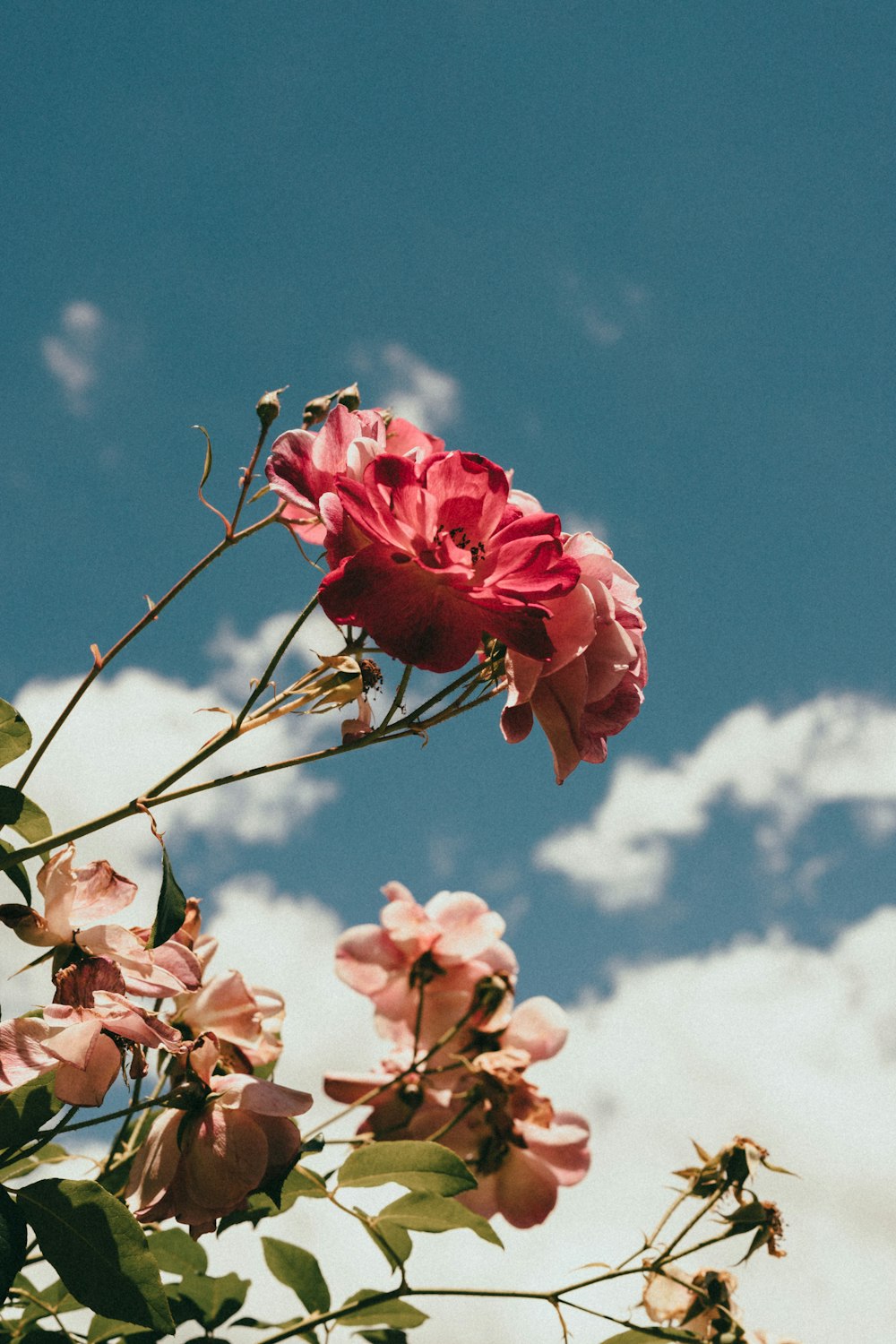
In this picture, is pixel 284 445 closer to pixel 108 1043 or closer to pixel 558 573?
pixel 558 573

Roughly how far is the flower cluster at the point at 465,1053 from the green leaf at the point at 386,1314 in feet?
0.87

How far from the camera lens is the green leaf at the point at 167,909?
3.84ft

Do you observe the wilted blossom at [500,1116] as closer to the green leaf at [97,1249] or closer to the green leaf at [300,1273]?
the green leaf at [300,1273]

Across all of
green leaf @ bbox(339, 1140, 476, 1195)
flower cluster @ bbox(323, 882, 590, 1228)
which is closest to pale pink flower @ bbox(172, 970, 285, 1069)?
green leaf @ bbox(339, 1140, 476, 1195)

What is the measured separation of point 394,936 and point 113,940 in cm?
108

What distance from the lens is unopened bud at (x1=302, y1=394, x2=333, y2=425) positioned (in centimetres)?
142

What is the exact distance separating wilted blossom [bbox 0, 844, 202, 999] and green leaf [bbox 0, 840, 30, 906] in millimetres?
20

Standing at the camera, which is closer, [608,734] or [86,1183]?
[86,1183]

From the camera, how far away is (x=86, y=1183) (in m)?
1.15

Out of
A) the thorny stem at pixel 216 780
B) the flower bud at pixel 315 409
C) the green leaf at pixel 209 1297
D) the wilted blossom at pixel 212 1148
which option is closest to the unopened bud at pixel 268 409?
the flower bud at pixel 315 409

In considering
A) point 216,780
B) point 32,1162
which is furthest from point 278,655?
point 32,1162

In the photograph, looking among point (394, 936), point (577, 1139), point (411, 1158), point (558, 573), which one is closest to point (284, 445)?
point (558, 573)

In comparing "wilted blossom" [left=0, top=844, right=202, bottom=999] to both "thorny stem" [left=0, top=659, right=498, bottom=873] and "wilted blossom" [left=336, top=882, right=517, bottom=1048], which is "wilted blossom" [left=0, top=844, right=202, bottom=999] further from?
"wilted blossom" [left=336, top=882, right=517, bottom=1048]

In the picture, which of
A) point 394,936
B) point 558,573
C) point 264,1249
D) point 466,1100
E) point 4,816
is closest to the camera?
point 558,573
